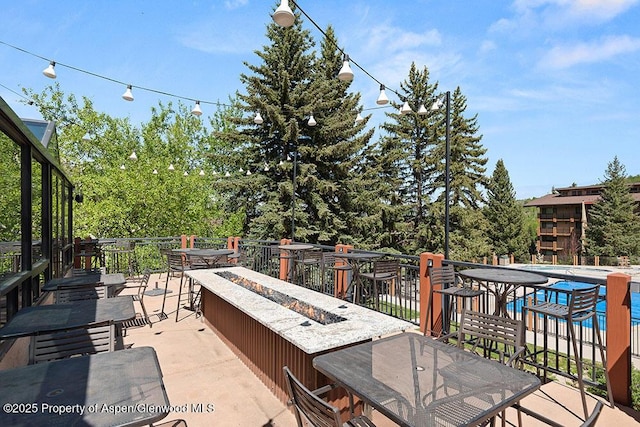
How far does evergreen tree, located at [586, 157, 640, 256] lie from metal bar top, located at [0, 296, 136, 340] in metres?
36.4

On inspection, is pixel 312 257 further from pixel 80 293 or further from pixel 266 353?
pixel 80 293

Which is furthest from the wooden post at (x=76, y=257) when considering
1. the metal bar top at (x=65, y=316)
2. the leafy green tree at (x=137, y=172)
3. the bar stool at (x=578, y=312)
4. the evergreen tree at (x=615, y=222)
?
the evergreen tree at (x=615, y=222)

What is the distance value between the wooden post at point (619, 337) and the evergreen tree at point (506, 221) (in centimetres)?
3105

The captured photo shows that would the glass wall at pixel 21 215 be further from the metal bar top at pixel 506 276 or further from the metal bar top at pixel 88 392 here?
the metal bar top at pixel 506 276

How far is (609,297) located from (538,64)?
50.1 ft

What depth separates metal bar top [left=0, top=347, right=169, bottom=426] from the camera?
129cm

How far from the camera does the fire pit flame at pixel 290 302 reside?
289cm

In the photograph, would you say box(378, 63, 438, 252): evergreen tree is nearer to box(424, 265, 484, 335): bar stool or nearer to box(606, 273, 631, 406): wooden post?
box(424, 265, 484, 335): bar stool

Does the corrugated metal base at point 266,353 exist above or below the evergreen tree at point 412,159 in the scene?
below

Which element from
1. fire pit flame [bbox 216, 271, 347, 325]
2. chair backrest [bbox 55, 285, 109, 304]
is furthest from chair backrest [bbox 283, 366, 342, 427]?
chair backrest [bbox 55, 285, 109, 304]

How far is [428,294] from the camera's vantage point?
15.7 ft

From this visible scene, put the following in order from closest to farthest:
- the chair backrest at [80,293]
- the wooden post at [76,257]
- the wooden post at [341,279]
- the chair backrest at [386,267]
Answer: the chair backrest at [80,293]
the chair backrest at [386,267]
the wooden post at [341,279]
the wooden post at [76,257]

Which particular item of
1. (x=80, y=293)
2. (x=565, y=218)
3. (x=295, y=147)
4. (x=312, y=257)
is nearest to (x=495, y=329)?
(x=80, y=293)

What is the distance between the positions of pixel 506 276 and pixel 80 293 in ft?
16.1
